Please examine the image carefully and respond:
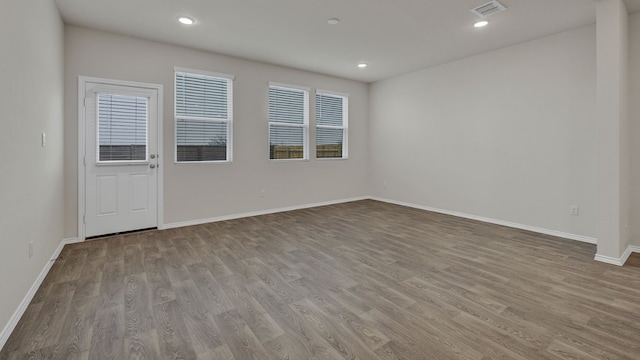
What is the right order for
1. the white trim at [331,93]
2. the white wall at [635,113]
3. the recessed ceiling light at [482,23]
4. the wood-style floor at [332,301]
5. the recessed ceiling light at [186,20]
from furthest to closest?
the white trim at [331,93] → the recessed ceiling light at [482,23] → the recessed ceiling light at [186,20] → the white wall at [635,113] → the wood-style floor at [332,301]

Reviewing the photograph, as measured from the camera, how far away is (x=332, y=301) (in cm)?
238

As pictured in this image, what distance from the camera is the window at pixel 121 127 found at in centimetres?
406

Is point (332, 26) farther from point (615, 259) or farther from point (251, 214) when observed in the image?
point (615, 259)

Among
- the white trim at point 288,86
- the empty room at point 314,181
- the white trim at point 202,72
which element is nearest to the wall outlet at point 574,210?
the empty room at point 314,181

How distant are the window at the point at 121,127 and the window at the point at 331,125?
326 centimetres

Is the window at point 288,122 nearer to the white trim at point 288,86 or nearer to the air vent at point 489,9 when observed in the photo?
the white trim at point 288,86

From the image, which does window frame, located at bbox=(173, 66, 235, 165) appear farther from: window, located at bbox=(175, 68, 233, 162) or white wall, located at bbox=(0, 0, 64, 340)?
white wall, located at bbox=(0, 0, 64, 340)

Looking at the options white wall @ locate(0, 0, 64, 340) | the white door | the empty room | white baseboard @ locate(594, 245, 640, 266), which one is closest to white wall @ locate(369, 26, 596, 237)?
the empty room

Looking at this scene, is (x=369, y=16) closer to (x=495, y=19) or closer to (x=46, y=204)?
(x=495, y=19)

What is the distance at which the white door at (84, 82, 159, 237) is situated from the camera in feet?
13.1

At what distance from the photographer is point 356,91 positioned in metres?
6.96

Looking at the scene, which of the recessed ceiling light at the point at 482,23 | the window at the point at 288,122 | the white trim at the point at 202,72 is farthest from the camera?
the window at the point at 288,122

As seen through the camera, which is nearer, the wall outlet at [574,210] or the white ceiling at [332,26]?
the white ceiling at [332,26]

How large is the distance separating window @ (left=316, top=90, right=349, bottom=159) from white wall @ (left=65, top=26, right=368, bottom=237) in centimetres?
16
